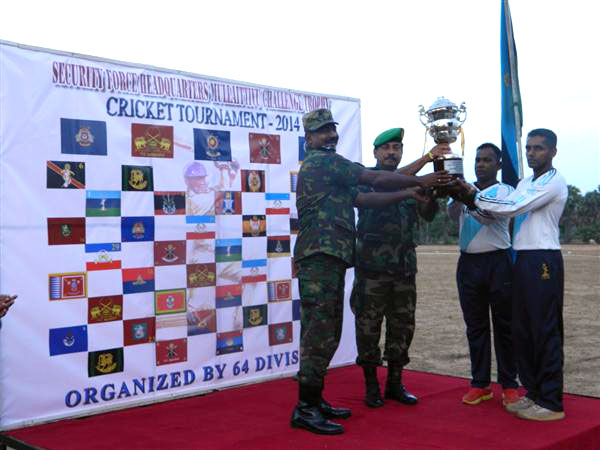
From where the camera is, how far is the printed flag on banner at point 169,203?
14.6 feet

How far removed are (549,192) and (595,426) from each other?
1312 mm

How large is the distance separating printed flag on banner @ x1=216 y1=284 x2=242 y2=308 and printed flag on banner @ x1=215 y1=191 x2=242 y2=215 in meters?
0.56

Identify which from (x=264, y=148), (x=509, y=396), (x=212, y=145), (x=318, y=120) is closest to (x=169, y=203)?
(x=212, y=145)

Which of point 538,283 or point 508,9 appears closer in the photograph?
point 538,283

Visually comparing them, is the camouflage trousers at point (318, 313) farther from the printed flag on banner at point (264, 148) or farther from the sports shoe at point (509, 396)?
the printed flag on banner at point (264, 148)

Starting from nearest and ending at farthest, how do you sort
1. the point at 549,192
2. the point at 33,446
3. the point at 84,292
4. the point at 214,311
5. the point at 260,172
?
the point at 33,446 < the point at 549,192 < the point at 84,292 < the point at 214,311 < the point at 260,172

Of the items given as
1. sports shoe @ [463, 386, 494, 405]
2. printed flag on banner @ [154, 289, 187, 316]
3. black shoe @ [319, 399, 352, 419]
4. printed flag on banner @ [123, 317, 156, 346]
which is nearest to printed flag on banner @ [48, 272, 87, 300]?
printed flag on banner @ [123, 317, 156, 346]

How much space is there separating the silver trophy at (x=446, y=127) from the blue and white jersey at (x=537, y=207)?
287mm

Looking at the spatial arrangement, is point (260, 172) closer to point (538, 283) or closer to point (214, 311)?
point (214, 311)

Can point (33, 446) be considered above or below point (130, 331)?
below

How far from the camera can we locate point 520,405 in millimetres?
3797

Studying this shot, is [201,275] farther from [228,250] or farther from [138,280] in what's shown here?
[138,280]

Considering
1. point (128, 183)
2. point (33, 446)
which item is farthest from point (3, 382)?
point (128, 183)

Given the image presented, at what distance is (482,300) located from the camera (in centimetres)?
413
